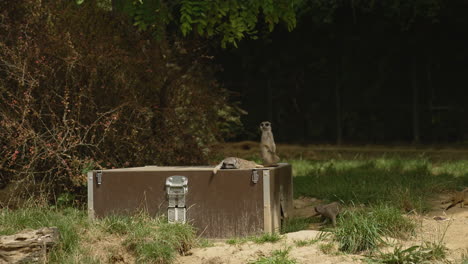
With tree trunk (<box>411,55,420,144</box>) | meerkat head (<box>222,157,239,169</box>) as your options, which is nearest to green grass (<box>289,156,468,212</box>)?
meerkat head (<box>222,157,239,169</box>)

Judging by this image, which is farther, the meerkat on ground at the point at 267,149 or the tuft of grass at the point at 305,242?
the meerkat on ground at the point at 267,149

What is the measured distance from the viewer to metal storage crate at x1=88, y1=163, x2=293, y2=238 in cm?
607

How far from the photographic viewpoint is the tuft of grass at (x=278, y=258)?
5133mm

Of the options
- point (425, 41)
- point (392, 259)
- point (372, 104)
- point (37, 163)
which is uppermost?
point (425, 41)

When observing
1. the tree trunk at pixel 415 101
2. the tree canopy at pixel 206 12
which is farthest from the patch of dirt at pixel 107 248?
the tree trunk at pixel 415 101

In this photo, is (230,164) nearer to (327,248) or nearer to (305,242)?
(305,242)

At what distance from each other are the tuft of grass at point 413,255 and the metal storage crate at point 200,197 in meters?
→ 1.27

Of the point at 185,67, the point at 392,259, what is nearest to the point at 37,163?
the point at 185,67

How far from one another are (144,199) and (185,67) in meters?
2.90

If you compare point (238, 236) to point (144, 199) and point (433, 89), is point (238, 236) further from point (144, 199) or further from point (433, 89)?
point (433, 89)

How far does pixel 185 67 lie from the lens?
8828 mm

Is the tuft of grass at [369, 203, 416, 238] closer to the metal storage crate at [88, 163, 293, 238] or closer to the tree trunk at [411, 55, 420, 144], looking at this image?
the metal storage crate at [88, 163, 293, 238]

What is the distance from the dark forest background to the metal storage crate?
8236mm

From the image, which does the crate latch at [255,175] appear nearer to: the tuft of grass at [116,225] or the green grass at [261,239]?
the green grass at [261,239]
